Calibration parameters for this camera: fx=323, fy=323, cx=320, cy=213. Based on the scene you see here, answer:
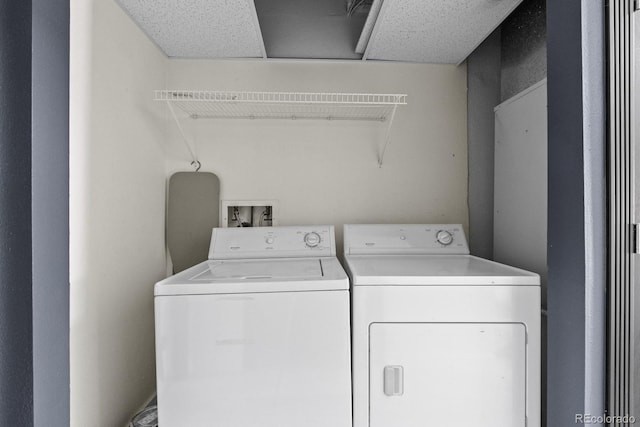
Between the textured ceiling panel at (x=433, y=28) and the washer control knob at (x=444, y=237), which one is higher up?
the textured ceiling panel at (x=433, y=28)

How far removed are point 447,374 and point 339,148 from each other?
1.41 metres

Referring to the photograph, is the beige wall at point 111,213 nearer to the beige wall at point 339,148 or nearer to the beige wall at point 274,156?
the beige wall at point 274,156

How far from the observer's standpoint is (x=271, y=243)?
186 centimetres

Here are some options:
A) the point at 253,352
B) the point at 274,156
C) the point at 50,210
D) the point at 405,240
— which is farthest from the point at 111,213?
the point at 405,240

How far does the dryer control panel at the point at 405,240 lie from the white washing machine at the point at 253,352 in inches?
25.8

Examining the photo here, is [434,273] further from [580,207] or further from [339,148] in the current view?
[339,148]

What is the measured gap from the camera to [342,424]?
1.24 meters

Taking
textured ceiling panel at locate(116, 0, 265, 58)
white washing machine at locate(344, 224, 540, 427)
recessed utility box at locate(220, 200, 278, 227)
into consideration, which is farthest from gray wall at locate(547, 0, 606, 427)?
recessed utility box at locate(220, 200, 278, 227)

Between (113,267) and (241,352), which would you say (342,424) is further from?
(113,267)

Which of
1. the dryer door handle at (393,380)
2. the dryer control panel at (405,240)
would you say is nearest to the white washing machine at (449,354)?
the dryer door handle at (393,380)

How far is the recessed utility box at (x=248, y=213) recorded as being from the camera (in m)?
2.07

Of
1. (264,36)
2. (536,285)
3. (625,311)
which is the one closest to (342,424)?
(536,285)

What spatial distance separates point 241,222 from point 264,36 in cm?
118

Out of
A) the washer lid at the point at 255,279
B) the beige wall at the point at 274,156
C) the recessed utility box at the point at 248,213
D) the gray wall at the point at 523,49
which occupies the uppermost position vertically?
the gray wall at the point at 523,49
